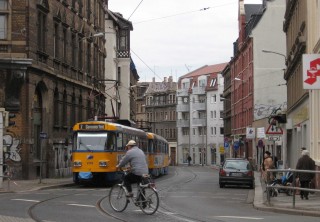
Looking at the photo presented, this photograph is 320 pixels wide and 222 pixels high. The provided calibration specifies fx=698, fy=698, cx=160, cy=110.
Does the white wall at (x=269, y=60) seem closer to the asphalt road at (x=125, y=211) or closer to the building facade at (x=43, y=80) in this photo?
the building facade at (x=43, y=80)

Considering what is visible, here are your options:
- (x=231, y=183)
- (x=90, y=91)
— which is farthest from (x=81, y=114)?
(x=231, y=183)

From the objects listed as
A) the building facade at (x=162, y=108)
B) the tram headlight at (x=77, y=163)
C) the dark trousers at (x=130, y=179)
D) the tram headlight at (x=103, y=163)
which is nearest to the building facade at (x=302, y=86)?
the dark trousers at (x=130, y=179)

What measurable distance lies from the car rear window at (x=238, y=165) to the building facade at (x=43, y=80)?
9025mm

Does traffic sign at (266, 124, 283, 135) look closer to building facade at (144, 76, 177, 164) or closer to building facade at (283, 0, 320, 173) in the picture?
building facade at (283, 0, 320, 173)

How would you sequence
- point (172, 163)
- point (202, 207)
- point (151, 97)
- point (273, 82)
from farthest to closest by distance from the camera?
point (151, 97)
point (172, 163)
point (273, 82)
point (202, 207)

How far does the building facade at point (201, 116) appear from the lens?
4663 inches

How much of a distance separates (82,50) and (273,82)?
98.1 feet

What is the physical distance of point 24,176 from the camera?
36.1 m

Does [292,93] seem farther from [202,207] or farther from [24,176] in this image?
[202,207]

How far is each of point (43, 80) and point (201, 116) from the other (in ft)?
282

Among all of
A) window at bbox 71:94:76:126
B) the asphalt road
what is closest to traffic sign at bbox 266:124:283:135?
the asphalt road

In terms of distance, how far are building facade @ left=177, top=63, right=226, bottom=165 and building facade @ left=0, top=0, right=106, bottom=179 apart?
6828 cm

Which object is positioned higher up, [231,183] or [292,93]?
[292,93]

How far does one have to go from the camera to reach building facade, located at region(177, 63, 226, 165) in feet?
389
